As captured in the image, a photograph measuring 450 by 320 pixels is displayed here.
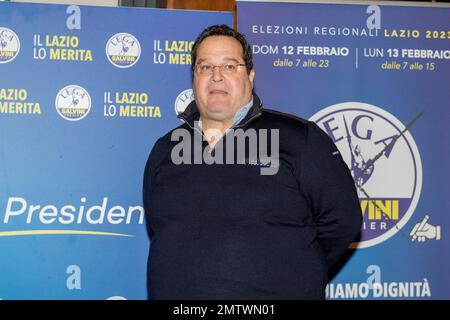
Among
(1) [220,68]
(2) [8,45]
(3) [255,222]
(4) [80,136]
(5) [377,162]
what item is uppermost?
(2) [8,45]

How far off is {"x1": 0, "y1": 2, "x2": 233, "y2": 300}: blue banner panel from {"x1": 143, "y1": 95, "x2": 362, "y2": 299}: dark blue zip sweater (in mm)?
785

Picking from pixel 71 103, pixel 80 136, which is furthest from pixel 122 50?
pixel 80 136

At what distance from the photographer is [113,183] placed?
9.90 feet

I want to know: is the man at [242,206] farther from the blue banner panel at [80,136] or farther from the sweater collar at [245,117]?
the blue banner panel at [80,136]

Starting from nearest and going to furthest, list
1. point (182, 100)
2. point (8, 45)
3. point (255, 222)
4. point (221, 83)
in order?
point (255, 222) → point (221, 83) → point (8, 45) → point (182, 100)

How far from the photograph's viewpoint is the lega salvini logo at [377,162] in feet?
10.1

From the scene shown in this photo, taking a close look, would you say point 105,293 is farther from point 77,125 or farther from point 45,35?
point 45,35

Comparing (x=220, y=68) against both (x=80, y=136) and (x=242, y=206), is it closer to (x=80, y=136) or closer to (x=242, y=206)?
(x=242, y=206)

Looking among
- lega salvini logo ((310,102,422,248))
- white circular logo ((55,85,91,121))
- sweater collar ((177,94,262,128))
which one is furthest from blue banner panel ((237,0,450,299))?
white circular logo ((55,85,91,121))

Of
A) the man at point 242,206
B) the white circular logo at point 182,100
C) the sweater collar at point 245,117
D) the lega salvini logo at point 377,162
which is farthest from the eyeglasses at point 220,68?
the lega salvini logo at point 377,162

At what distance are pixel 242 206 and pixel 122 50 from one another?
1.25 meters

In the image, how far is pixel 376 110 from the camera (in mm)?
3113

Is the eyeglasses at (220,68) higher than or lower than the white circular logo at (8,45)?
lower
